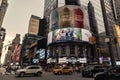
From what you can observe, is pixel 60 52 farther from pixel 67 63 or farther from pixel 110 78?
pixel 110 78

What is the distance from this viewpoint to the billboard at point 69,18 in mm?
73688

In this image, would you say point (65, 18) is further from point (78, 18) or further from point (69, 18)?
point (78, 18)

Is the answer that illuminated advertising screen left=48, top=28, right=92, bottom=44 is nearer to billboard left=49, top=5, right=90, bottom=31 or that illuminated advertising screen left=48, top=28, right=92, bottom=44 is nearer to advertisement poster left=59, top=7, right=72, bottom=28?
billboard left=49, top=5, right=90, bottom=31

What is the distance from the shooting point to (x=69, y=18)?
74.0 metres

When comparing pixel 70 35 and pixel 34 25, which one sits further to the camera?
pixel 34 25

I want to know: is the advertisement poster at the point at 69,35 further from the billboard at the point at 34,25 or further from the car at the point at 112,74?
the car at the point at 112,74

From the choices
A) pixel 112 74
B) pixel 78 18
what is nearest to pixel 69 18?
pixel 78 18

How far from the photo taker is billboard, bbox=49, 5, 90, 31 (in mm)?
73688

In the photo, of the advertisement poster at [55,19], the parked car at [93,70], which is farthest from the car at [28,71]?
the advertisement poster at [55,19]

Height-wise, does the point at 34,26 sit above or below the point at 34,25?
below

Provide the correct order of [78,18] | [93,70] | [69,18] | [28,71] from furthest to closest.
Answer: [78,18]
[69,18]
[28,71]
[93,70]

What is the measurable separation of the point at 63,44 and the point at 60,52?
3.73 meters

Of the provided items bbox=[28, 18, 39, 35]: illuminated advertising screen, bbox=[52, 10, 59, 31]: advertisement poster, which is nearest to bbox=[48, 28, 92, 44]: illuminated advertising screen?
bbox=[52, 10, 59, 31]: advertisement poster

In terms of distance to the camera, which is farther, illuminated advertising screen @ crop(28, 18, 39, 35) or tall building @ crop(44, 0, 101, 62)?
illuminated advertising screen @ crop(28, 18, 39, 35)
